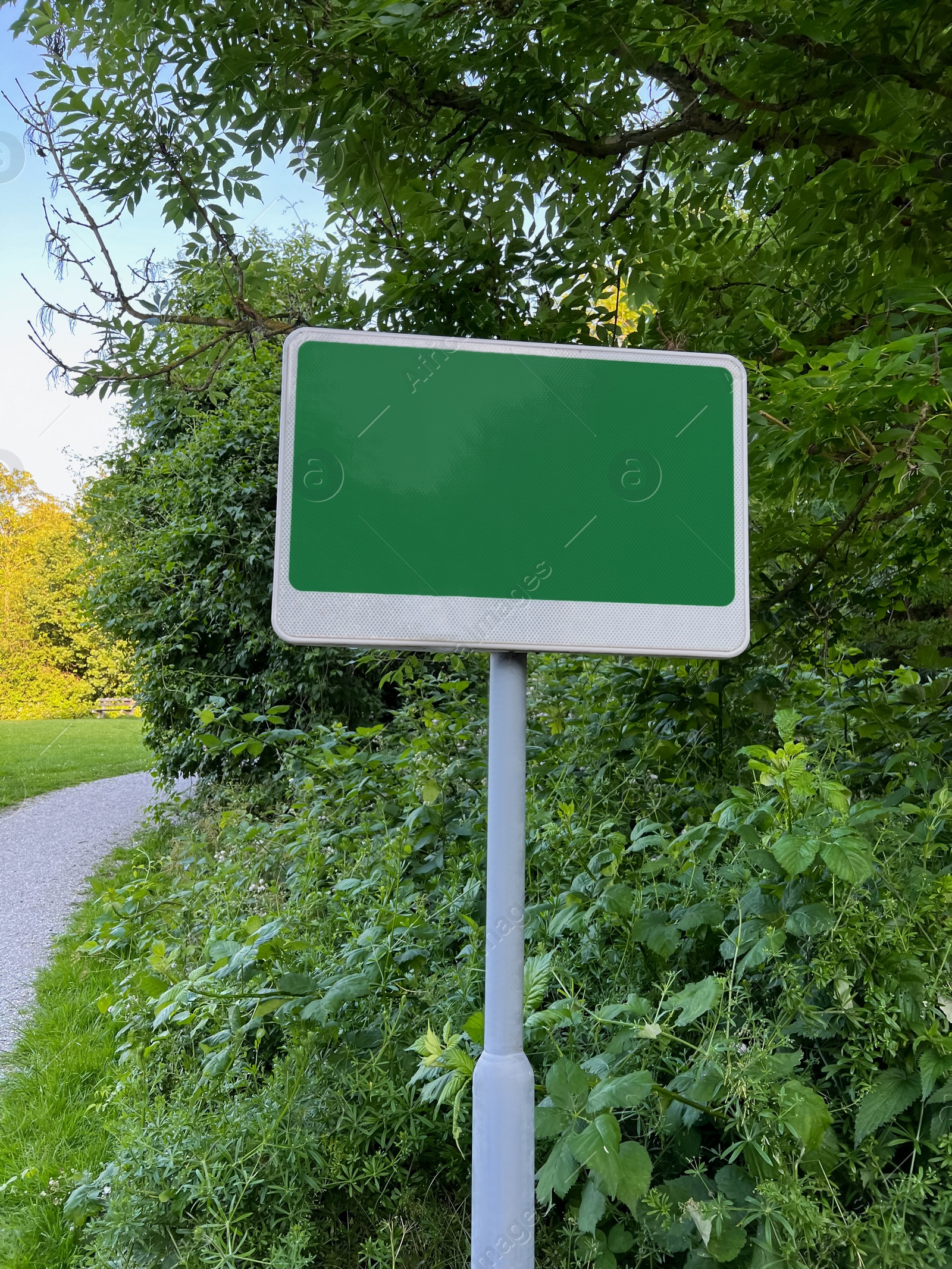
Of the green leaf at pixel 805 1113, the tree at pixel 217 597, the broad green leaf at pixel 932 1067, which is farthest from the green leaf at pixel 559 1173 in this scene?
the tree at pixel 217 597

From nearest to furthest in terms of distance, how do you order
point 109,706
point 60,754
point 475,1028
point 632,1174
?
point 632,1174
point 475,1028
point 60,754
point 109,706

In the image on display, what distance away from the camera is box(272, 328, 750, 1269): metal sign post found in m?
0.99

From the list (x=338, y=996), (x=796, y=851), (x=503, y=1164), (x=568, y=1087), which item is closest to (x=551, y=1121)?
(x=568, y=1087)

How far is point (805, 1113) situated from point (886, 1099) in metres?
0.21

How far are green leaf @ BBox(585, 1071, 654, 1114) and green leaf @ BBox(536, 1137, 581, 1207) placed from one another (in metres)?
0.07

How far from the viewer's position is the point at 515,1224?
0.96 m

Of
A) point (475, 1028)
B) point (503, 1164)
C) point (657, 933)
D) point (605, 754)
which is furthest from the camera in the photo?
point (605, 754)

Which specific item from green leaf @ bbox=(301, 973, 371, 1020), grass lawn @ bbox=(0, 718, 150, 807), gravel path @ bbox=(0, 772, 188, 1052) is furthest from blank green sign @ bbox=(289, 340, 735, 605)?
grass lawn @ bbox=(0, 718, 150, 807)

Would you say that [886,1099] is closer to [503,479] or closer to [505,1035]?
[505,1035]

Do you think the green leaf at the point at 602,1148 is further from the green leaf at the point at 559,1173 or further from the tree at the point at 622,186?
the tree at the point at 622,186

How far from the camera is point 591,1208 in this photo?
1.44 meters

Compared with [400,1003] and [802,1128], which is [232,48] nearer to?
[400,1003]

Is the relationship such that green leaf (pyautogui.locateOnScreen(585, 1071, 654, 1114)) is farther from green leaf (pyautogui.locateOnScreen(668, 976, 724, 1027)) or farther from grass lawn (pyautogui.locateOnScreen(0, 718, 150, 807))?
grass lawn (pyautogui.locateOnScreen(0, 718, 150, 807))

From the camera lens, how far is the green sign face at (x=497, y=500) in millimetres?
994
